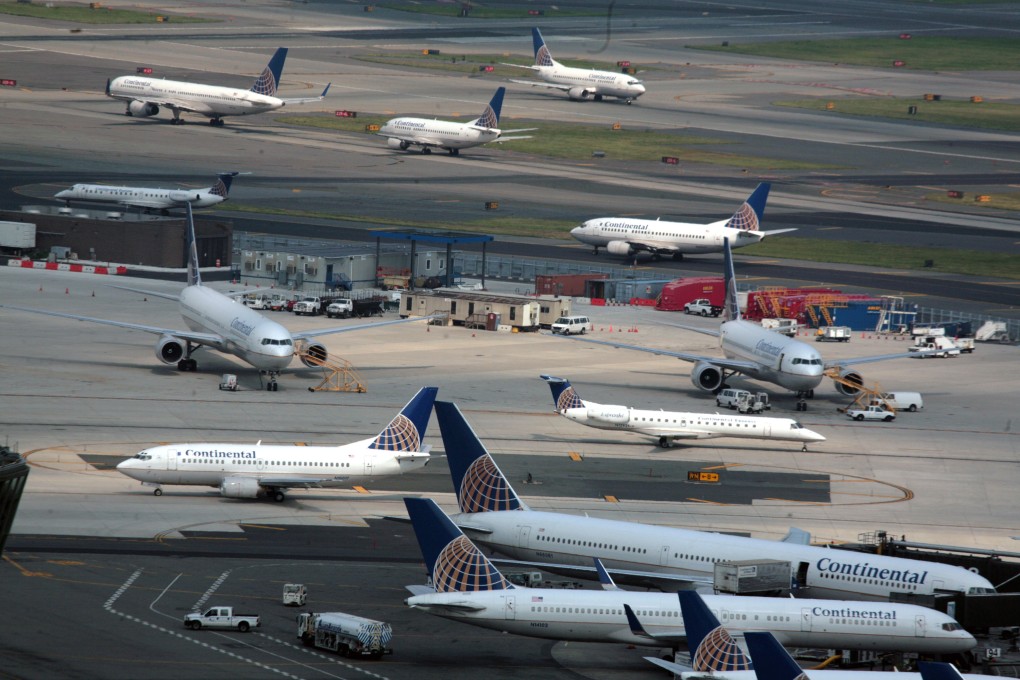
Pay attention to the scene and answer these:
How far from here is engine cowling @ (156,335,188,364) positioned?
313 feet

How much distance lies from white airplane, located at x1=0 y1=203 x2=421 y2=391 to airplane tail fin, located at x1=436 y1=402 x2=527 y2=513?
3329 centimetres

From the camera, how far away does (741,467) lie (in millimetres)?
80438

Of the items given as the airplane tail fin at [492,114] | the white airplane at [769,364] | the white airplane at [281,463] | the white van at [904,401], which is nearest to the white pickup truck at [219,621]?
the white airplane at [281,463]

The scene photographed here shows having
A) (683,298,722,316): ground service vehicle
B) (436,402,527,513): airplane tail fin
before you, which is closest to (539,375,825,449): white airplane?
(436,402,527,513): airplane tail fin

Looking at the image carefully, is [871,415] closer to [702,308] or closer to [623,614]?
[702,308]

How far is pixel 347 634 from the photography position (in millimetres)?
50000

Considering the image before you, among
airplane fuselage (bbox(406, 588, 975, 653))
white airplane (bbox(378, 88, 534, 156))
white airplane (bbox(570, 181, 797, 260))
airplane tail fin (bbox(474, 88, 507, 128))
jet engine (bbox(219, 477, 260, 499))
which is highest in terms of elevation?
airplane tail fin (bbox(474, 88, 507, 128))

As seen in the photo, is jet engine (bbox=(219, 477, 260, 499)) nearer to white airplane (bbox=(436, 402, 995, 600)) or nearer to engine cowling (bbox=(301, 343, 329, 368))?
white airplane (bbox=(436, 402, 995, 600))

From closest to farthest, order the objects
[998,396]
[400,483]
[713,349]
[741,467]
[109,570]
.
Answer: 1. [109,570]
2. [400,483]
3. [741,467]
4. [998,396]
5. [713,349]

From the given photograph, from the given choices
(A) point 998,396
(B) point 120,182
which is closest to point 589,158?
(B) point 120,182

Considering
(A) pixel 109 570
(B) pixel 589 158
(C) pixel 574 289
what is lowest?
(A) pixel 109 570

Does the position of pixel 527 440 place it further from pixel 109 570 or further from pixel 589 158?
pixel 589 158

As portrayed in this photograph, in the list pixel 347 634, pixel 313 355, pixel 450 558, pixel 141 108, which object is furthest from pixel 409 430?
pixel 141 108

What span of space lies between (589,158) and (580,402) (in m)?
111
